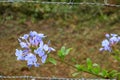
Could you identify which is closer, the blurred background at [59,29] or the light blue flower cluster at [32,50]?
the light blue flower cluster at [32,50]

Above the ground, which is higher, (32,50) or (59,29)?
(59,29)

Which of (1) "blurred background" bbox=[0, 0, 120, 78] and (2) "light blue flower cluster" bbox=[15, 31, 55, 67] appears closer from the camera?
(2) "light blue flower cluster" bbox=[15, 31, 55, 67]

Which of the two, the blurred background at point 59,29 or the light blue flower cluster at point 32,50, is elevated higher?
the blurred background at point 59,29

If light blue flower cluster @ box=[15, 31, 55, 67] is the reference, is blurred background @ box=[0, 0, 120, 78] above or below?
above

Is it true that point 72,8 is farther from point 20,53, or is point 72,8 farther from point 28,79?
point 20,53

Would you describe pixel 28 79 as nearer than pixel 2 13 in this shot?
Yes

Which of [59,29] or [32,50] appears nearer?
[32,50]

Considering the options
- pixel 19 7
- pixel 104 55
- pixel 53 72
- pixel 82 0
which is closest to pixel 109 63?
pixel 104 55

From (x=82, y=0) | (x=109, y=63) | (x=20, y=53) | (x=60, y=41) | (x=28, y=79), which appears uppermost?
(x=82, y=0)
